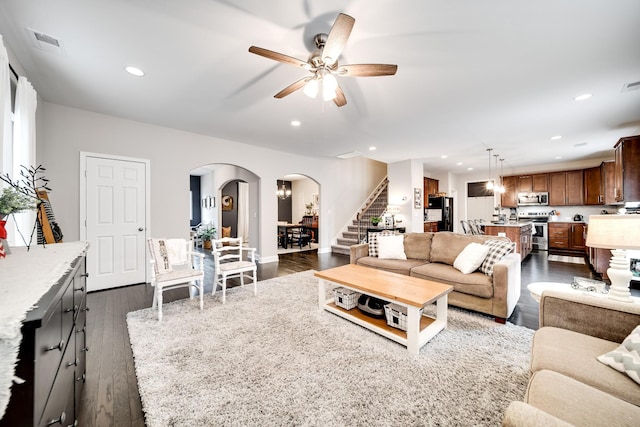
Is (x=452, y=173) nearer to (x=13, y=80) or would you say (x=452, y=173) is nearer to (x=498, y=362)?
(x=498, y=362)

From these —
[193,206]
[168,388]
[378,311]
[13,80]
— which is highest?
[13,80]

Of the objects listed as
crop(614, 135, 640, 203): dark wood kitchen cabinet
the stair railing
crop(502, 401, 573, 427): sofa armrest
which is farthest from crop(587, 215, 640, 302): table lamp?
the stair railing

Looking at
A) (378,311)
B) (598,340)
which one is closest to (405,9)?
(598,340)

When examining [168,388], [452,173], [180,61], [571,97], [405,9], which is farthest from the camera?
[452,173]

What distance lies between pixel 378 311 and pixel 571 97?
152 inches

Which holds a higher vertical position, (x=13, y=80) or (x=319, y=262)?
(x=13, y=80)

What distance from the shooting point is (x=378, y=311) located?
A: 264 centimetres

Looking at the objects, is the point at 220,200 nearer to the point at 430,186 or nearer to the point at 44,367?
the point at 430,186

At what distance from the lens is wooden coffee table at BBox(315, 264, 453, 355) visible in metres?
2.16

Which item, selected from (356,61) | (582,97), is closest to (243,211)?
(356,61)

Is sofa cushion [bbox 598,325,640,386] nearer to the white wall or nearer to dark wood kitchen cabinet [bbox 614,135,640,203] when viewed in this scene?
dark wood kitchen cabinet [bbox 614,135,640,203]

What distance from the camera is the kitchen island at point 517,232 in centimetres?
591

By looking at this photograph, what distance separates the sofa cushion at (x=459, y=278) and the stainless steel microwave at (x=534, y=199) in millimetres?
7190

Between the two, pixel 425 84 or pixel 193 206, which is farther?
pixel 193 206
